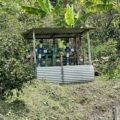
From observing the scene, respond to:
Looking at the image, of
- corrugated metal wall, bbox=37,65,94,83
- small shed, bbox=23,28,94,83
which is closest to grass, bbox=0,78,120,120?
corrugated metal wall, bbox=37,65,94,83

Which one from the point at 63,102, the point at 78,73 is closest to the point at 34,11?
the point at 78,73

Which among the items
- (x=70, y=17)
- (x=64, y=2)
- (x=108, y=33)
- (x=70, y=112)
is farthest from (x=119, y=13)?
(x=70, y=112)

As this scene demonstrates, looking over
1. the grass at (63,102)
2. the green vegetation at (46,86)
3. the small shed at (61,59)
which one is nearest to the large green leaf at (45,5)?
the green vegetation at (46,86)

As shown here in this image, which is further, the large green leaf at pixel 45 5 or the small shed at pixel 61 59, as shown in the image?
the large green leaf at pixel 45 5

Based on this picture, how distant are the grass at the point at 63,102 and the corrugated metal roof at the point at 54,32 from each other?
7.68 ft

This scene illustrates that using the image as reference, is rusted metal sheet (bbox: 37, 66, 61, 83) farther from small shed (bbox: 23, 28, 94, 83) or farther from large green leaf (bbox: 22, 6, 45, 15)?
large green leaf (bbox: 22, 6, 45, 15)

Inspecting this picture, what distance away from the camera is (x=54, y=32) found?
1605 cm

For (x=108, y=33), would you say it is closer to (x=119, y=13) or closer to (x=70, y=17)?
(x=119, y=13)

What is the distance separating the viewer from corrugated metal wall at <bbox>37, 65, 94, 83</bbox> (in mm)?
15297

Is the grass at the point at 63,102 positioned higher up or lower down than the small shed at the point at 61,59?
lower down

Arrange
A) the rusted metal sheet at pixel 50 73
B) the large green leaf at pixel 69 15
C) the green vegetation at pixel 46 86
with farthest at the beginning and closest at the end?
1. the large green leaf at pixel 69 15
2. the rusted metal sheet at pixel 50 73
3. the green vegetation at pixel 46 86

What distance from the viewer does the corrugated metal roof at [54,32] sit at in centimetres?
1553

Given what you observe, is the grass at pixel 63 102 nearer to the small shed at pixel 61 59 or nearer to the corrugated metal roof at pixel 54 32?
the small shed at pixel 61 59

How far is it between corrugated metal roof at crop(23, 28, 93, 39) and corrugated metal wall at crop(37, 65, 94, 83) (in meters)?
1.42
